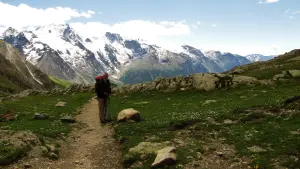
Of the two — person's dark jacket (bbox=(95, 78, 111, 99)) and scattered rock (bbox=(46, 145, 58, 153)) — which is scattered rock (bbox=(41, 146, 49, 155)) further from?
person's dark jacket (bbox=(95, 78, 111, 99))

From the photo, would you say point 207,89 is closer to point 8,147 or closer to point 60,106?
point 60,106

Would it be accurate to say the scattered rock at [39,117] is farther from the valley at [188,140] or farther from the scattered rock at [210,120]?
the scattered rock at [210,120]

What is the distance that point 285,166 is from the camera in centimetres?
1989

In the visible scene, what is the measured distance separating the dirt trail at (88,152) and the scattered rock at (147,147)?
149 cm

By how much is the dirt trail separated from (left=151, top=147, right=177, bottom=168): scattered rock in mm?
3134

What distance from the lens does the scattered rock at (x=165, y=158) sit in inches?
866

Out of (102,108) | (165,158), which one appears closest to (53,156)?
(165,158)

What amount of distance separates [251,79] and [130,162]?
4812cm

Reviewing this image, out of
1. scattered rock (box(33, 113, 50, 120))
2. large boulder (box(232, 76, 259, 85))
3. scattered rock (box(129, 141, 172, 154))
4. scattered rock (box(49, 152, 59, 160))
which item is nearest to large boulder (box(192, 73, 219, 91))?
large boulder (box(232, 76, 259, 85))

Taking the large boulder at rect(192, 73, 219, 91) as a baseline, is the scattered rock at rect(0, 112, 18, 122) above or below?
below

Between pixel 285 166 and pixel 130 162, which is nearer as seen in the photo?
pixel 285 166

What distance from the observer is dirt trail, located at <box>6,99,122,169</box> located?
24422 millimetres

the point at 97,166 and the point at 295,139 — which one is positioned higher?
the point at 295,139

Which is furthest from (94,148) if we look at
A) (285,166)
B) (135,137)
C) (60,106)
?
(60,106)
